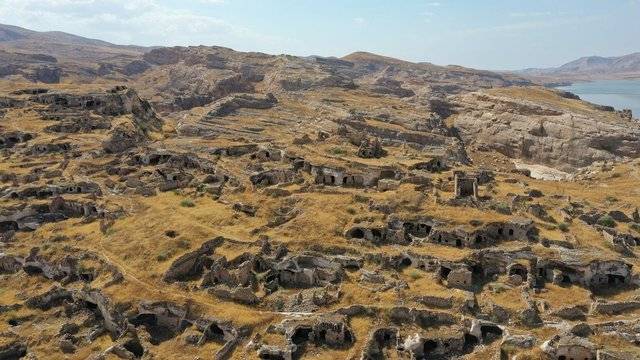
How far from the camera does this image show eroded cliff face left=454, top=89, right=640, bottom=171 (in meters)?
94.9

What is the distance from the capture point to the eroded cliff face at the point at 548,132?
94875mm

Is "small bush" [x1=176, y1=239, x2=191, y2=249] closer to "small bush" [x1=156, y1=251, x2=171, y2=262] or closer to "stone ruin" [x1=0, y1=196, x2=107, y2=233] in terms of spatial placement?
"small bush" [x1=156, y1=251, x2=171, y2=262]

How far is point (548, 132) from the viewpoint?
102562 mm

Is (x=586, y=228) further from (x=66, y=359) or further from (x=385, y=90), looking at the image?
(x=385, y=90)

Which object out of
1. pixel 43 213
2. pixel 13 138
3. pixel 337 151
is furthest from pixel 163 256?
pixel 13 138

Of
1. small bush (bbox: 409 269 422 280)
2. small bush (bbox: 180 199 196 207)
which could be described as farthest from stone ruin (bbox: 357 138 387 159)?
small bush (bbox: 409 269 422 280)

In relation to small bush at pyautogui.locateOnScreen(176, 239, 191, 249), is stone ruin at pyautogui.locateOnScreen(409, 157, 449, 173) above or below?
above

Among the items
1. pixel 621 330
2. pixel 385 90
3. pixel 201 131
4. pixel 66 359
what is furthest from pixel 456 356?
pixel 385 90

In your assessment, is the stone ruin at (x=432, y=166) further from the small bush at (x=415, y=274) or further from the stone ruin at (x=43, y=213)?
the stone ruin at (x=43, y=213)

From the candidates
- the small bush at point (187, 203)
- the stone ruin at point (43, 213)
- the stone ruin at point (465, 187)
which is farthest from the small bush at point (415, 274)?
the stone ruin at point (43, 213)

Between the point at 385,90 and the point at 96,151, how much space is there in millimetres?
101469

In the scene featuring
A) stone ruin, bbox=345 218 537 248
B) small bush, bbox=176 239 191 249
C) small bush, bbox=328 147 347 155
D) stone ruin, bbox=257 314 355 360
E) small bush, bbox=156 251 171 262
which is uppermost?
small bush, bbox=328 147 347 155

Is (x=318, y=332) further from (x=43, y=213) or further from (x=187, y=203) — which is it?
(x=43, y=213)

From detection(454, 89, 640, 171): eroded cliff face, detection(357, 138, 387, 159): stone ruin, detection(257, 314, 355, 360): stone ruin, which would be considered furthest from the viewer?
detection(454, 89, 640, 171): eroded cliff face
